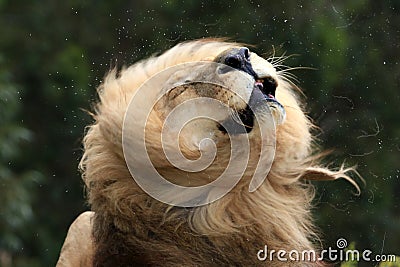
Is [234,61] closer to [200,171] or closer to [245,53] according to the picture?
[245,53]

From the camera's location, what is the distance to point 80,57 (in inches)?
400

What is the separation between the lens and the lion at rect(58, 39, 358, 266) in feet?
Result: 10.5

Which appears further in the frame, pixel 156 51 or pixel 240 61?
pixel 156 51

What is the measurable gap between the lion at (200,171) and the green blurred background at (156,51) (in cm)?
302

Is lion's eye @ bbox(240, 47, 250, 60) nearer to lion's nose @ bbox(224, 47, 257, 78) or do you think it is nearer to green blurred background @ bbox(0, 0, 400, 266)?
lion's nose @ bbox(224, 47, 257, 78)

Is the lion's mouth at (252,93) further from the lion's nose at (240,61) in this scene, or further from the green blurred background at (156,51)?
the green blurred background at (156,51)

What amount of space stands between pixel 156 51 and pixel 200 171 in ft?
14.9

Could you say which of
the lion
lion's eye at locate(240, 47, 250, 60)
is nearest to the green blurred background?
the lion

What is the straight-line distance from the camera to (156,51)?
770 cm

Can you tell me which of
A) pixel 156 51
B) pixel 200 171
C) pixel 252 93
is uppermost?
pixel 156 51

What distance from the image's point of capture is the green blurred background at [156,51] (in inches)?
314

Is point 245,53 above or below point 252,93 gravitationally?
above

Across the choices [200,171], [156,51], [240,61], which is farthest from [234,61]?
[156,51]

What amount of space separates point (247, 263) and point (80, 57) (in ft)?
23.3
